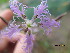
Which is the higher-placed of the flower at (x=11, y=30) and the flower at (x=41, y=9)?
the flower at (x=41, y=9)

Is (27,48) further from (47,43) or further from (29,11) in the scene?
(47,43)

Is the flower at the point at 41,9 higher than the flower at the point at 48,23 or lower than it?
higher

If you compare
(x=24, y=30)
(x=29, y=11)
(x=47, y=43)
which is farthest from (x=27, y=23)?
(x=47, y=43)

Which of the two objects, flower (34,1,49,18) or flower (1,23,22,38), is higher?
flower (34,1,49,18)

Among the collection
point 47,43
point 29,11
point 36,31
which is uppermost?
point 29,11

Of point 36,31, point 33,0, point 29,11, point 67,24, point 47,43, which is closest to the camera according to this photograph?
point 36,31

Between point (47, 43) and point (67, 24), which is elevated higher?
point (67, 24)

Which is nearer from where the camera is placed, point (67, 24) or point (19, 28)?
point (19, 28)

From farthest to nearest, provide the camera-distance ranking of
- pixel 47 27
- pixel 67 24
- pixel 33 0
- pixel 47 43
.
→ pixel 67 24 < pixel 47 43 < pixel 33 0 < pixel 47 27

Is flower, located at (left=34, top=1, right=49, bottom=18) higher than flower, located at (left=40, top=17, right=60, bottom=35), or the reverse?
flower, located at (left=34, top=1, right=49, bottom=18)

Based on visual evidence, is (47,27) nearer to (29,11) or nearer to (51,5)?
(29,11)
